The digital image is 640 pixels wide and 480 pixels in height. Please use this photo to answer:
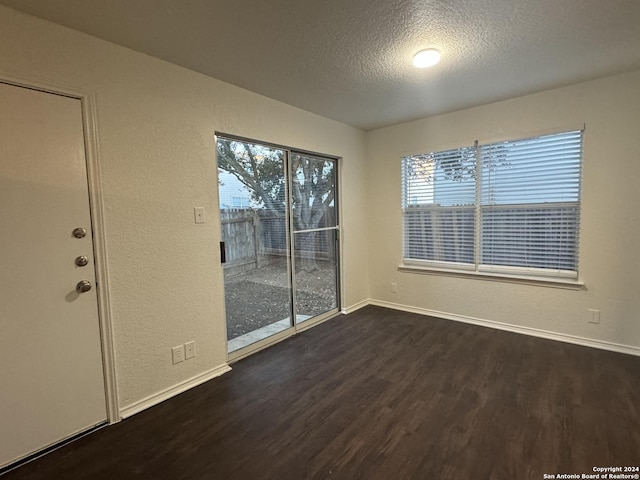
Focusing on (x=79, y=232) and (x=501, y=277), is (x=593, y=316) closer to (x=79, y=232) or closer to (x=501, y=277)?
(x=501, y=277)

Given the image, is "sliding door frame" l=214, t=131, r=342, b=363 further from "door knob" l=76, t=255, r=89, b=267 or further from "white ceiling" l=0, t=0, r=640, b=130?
"door knob" l=76, t=255, r=89, b=267

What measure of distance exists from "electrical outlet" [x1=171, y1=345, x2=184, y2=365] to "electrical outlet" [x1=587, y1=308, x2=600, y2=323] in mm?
3602

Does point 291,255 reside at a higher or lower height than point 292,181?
lower

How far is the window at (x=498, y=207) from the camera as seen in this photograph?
298 centimetres

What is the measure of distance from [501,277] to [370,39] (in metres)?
2.69

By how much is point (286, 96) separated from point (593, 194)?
2.94 metres

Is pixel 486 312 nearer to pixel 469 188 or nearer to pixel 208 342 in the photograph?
pixel 469 188

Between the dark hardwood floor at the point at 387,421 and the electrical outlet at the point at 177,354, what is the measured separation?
0.26m

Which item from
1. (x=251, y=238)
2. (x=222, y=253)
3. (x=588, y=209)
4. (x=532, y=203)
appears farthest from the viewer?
(x=532, y=203)

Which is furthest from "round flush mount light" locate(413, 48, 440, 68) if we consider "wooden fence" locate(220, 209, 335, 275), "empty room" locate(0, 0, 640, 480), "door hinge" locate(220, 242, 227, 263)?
"door hinge" locate(220, 242, 227, 263)

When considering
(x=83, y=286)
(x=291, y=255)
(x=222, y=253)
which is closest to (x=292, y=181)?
(x=291, y=255)

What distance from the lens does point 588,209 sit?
2844 mm

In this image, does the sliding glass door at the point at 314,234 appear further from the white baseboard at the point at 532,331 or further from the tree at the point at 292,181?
the white baseboard at the point at 532,331

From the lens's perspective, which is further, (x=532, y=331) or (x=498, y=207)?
(x=498, y=207)
